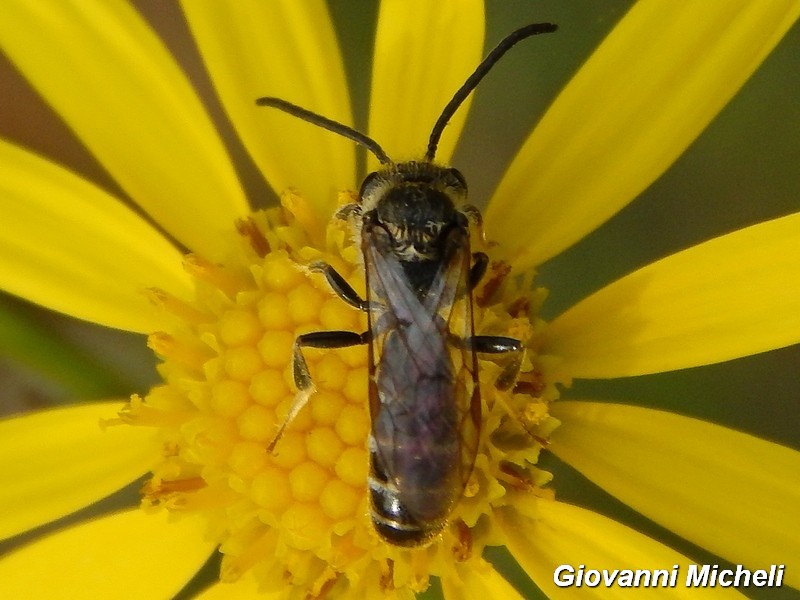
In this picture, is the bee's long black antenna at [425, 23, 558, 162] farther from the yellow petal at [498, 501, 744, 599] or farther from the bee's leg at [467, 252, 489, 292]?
the yellow petal at [498, 501, 744, 599]

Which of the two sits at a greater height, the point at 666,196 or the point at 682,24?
the point at 666,196

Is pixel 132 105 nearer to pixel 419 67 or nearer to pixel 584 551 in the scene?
pixel 419 67

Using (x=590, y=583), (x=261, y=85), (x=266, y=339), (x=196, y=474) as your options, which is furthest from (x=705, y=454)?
(x=261, y=85)

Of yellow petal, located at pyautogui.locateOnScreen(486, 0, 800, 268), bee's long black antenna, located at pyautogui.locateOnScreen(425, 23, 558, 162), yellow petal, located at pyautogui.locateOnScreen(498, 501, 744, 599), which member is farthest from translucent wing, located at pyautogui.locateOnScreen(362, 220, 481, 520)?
yellow petal, located at pyautogui.locateOnScreen(498, 501, 744, 599)

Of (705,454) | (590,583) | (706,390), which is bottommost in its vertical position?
(590,583)

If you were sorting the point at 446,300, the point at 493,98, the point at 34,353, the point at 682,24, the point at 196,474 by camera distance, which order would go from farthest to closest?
the point at 493,98 < the point at 34,353 < the point at 196,474 < the point at 682,24 < the point at 446,300

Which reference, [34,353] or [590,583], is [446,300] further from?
[34,353]

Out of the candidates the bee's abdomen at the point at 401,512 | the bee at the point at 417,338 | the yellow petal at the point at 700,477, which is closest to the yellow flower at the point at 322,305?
the yellow petal at the point at 700,477
